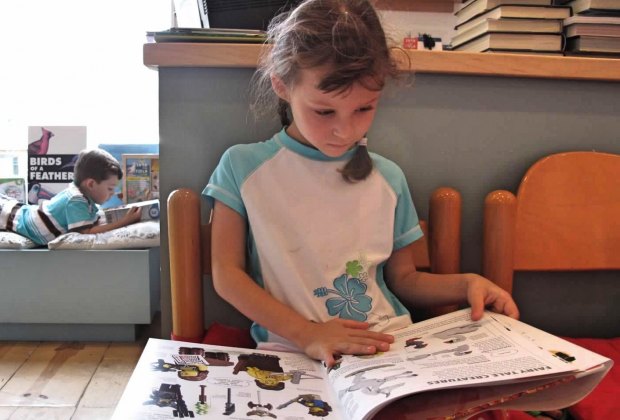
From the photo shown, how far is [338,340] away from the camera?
62cm

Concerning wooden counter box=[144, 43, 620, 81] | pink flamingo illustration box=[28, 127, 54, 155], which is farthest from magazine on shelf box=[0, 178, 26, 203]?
wooden counter box=[144, 43, 620, 81]

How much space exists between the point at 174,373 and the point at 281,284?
22 centimetres

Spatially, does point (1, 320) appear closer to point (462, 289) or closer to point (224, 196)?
point (224, 196)

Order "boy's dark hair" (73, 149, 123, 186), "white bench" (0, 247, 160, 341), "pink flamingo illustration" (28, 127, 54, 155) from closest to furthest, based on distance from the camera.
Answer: "white bench" (0, 247, 160, 341) → "boy's dark hair" (73, 149, 123, 186) → "pink flamingo illustration" (28, 127, 54, 155)

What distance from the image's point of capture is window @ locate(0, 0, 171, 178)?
7.70 feet

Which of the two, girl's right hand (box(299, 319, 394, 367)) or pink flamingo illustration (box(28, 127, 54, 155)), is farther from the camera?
pink flamingo illustration (box(28, 127, 54, 155))

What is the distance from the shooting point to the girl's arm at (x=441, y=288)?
2.25 ft

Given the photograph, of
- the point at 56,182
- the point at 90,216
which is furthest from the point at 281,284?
the point at 56,182

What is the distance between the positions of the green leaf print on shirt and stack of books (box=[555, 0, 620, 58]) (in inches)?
20.7

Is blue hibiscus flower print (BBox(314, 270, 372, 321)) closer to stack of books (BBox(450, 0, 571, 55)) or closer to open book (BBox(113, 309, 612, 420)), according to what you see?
open book (BBox(113, 309, 612, 420))

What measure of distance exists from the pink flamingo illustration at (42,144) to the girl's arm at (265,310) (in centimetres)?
170

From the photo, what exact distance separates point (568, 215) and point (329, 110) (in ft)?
1.48

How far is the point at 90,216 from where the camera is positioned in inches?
80.1

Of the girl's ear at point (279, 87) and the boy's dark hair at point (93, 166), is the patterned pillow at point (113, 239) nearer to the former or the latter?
the boy's dark hair at point (93, 166)
